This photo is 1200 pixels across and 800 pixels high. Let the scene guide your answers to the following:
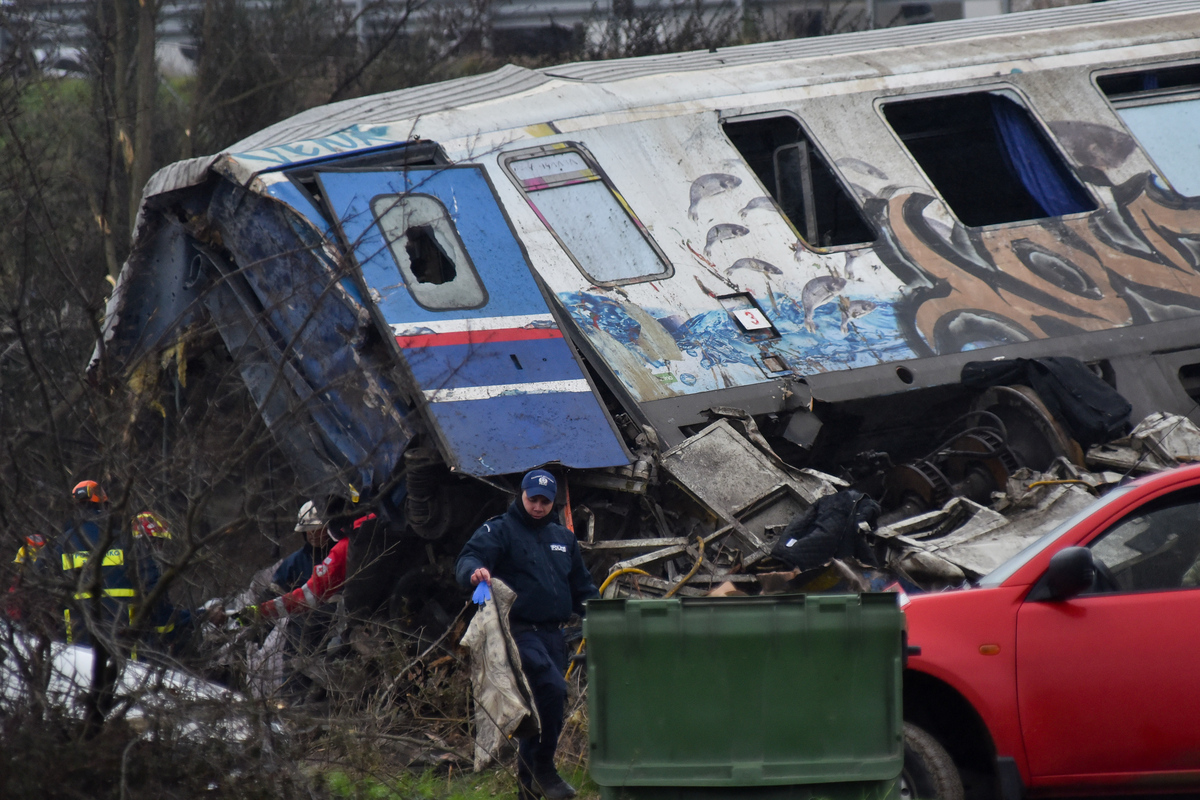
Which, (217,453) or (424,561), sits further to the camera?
(424,561)

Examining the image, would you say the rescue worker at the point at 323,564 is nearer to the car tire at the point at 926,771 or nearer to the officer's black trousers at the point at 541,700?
the officer's black trousers at the point at 541,700

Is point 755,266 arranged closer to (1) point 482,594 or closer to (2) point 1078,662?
(1) point 482,594

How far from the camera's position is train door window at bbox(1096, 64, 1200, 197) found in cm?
1052

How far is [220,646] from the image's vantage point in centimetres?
535

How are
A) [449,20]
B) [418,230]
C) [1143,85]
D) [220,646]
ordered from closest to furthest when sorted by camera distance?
[220,646], [418,230], [1143,85], [449,20]

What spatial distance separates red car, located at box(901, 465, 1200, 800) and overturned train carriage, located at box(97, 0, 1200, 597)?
8.99 ft

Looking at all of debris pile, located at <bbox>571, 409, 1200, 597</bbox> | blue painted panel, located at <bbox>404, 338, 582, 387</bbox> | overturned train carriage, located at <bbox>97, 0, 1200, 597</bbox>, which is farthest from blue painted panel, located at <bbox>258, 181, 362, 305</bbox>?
debris pile, located at <bbox>571, 409, 1200, 597</bbox>

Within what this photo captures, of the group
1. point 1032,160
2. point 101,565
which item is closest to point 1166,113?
point 1032,160

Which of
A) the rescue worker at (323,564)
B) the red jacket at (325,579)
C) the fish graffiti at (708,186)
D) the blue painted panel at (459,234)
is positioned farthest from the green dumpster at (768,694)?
the fish graffiti at (708,186)

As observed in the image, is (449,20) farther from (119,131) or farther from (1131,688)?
(1131,688)

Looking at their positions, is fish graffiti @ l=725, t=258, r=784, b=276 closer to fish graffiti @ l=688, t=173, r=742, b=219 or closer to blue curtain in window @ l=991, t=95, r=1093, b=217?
fish graffiti @ l=688, t=173, r=742, b=219

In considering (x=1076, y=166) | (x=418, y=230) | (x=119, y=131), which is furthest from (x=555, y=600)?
(x=119, y=131)

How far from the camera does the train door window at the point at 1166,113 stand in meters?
10.5

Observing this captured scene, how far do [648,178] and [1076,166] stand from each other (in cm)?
358
